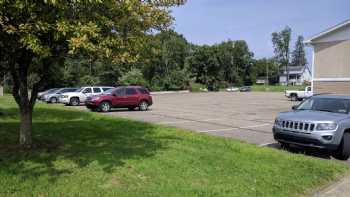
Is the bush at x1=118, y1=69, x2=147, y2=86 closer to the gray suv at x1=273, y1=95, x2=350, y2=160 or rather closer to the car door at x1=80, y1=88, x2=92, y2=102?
the car door at x1=80, y1=88, x2=92, y2=102

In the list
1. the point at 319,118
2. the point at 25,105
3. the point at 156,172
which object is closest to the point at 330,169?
the point at 319,118

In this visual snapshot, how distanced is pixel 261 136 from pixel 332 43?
16085 millimetres

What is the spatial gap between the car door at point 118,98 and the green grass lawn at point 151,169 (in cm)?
1473

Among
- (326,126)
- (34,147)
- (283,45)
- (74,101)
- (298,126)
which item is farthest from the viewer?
(283,45)

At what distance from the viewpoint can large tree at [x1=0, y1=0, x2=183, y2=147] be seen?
5.68 m

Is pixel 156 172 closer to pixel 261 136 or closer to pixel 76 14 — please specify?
pixel 76 14

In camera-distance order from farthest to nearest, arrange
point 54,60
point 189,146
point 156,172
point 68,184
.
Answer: point 189,146 → point 54,60 → point 156,172 → point 68,184

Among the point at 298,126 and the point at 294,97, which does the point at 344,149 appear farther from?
the point at 294,97

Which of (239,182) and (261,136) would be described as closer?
(239,182)

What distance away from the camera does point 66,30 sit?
5.69 metres

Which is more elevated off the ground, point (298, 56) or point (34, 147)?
point (298, 56)

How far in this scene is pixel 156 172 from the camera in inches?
261

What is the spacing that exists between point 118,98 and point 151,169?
1869 centimetres

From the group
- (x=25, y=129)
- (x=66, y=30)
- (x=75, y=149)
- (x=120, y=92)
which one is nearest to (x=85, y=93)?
(x=120, y=92)
